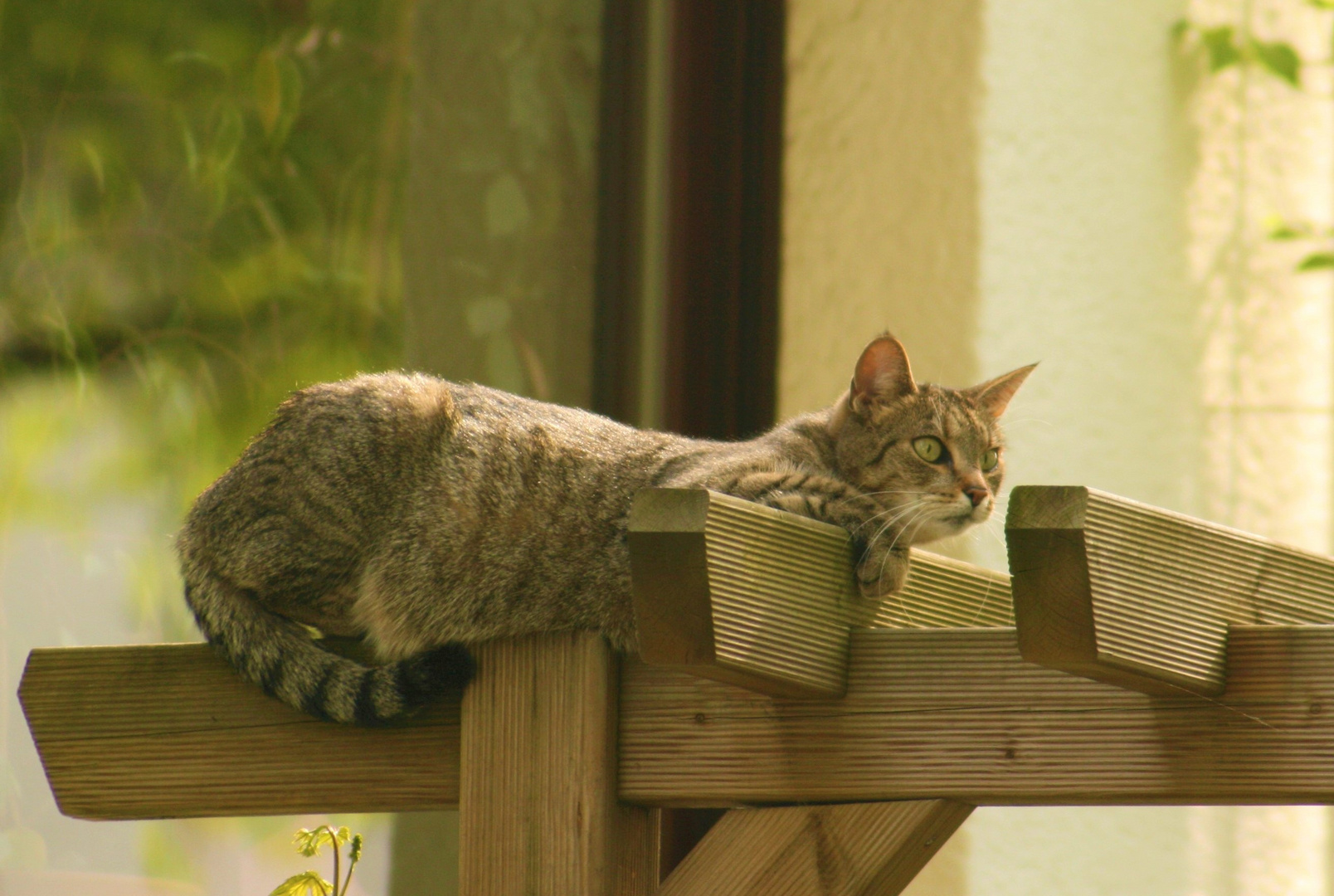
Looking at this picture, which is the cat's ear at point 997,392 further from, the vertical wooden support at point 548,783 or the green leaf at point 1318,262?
the green leaf at point 1318,262

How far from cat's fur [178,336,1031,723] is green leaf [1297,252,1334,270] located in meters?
1.43

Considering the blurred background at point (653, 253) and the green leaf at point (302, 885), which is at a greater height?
the blurred background at point (653, 253)

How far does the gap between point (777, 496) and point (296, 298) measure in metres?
2.01

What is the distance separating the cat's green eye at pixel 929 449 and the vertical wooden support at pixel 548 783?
2.37 ft

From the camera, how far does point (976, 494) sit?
233 centimetres

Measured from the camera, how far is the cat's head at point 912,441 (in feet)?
7.64

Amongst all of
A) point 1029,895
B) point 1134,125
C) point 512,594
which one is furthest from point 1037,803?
point 1134,125

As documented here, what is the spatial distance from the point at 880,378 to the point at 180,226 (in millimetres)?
1944

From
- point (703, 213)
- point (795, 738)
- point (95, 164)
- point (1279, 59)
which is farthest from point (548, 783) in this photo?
point (1279, 59)

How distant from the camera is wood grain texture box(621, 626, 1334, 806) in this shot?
1514mm

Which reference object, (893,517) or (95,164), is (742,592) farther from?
(95,164)

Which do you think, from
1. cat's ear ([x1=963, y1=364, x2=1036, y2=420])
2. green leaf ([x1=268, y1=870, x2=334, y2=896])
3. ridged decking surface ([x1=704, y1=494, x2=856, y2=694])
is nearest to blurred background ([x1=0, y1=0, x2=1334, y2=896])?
cat's ear ([x1=963, y1=364, x2=1036, y2=420])

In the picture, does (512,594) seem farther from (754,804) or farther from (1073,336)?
(1073,336)

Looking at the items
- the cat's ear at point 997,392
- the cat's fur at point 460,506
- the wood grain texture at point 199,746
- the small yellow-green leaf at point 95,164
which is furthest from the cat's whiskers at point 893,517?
the small yellow-green leaf at point 95,164
